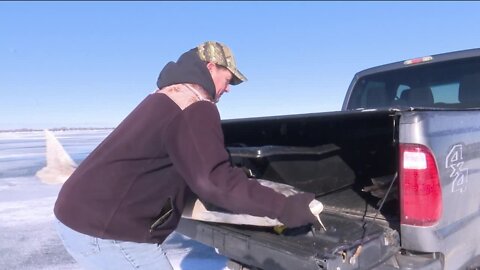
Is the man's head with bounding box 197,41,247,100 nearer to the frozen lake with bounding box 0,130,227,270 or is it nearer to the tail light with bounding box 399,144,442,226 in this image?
the tail light with bounding box 399,144,442,226

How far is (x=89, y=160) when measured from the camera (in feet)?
5.91

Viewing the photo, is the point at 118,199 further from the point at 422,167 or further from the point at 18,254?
the point at 18,254

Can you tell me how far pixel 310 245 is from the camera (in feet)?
7.02

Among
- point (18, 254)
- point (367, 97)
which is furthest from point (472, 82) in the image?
point (18, 254)

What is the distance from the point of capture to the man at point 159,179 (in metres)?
1.59

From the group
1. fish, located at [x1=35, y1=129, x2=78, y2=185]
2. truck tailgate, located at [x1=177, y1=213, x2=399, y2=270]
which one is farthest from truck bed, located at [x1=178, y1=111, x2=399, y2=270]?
fish, located at [x1=35, y1=129, x2=78, y2=185]

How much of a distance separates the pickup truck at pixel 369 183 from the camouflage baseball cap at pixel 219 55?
66 cm

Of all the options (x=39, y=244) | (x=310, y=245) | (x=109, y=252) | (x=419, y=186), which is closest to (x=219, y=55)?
(x=109, y=252)

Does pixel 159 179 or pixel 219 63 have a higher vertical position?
pixel 219 63

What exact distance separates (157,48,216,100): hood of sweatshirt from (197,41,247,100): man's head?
0.16 ft

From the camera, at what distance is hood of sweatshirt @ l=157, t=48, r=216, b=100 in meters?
1.72

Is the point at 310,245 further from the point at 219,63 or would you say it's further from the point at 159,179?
the point at 219,63

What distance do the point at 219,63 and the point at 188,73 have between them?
0.18 meters

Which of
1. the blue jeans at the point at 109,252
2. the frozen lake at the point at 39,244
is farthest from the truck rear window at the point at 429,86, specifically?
the blue jeans at the point at 109,252
